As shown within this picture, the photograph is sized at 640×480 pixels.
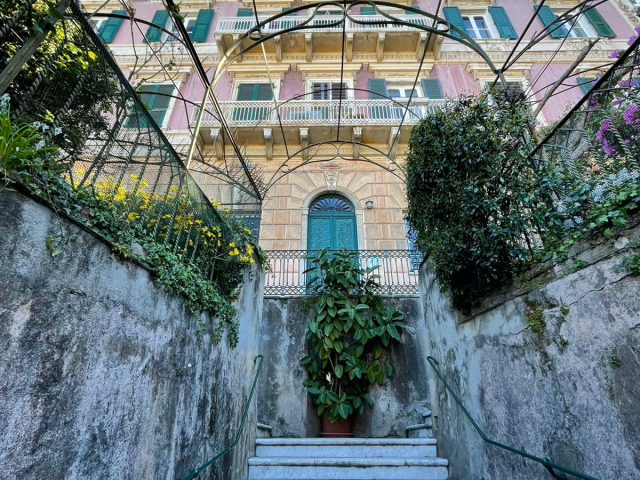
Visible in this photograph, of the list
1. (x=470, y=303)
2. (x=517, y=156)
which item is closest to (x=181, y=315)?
(x=470, y=303)

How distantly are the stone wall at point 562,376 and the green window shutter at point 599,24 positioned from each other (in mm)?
14810

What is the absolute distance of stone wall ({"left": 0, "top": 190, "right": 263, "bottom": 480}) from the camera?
47.1 inches

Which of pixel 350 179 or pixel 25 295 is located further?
pixel 350 179

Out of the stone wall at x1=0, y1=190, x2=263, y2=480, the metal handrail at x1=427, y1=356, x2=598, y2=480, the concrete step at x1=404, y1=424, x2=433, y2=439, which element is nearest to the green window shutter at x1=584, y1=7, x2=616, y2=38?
the metal handrail at x1=427, y1=356, x2=598, y2=480

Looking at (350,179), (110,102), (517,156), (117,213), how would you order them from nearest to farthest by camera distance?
(117,213)
(110,102)
(517,156)
(350,179)

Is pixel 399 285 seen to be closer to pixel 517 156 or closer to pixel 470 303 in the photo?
pixel 470 303

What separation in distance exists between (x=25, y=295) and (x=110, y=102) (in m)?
1.49

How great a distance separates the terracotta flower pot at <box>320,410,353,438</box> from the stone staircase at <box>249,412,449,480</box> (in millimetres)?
1204

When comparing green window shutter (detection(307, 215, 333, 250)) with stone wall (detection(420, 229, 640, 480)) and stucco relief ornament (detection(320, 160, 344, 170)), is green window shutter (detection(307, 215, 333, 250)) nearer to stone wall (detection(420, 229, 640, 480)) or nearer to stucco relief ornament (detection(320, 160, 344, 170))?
stucco relief ornament (detection(320, 160, 344, 170))

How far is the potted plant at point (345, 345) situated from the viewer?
5.11 meters

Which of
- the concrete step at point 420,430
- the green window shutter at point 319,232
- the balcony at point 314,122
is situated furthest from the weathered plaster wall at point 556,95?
the concrete step at point 420,430

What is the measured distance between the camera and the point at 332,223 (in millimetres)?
9234

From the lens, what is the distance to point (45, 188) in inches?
55.1

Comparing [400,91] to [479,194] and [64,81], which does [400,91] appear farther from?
[64,81]
